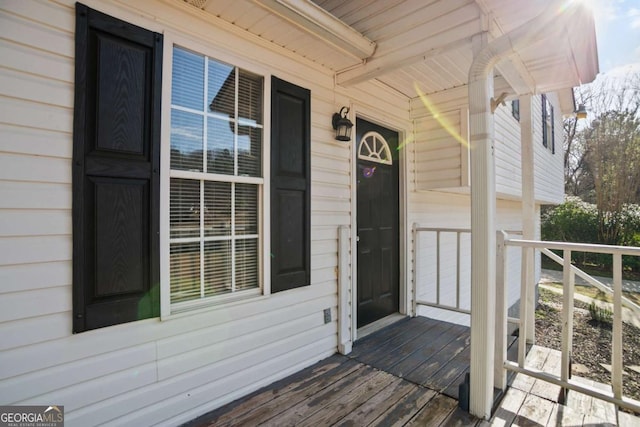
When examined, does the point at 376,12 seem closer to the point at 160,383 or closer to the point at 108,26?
the point at 108,26

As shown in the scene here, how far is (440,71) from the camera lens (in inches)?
115

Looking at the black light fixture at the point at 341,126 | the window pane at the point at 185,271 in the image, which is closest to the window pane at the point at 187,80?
the window pane at the point at 185,271

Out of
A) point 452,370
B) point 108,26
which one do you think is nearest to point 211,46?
point 108,26

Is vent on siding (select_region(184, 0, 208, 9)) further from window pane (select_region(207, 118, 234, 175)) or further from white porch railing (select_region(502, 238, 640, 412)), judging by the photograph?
white porch railing (select_region(502, 238, 640, 412))

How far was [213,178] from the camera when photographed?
1979 mm

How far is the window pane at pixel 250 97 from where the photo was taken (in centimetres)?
217

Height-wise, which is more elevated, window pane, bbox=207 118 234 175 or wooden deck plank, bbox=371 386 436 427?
window pane, bbox=207 118 234 175

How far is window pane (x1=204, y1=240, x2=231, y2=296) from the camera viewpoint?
198 centimetres

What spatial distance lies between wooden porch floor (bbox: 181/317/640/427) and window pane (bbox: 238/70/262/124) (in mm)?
1947

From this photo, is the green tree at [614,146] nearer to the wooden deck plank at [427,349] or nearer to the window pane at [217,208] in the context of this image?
the wooden deck plank at [427,349]

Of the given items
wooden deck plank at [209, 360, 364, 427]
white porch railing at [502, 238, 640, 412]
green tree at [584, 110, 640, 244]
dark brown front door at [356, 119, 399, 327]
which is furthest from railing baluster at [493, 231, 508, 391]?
green tree at [584, 110, 640, 244]

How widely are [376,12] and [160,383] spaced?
8.90ft

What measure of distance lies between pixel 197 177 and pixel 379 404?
1.89m

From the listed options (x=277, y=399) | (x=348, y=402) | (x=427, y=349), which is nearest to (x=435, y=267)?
(x=427, y=349)
